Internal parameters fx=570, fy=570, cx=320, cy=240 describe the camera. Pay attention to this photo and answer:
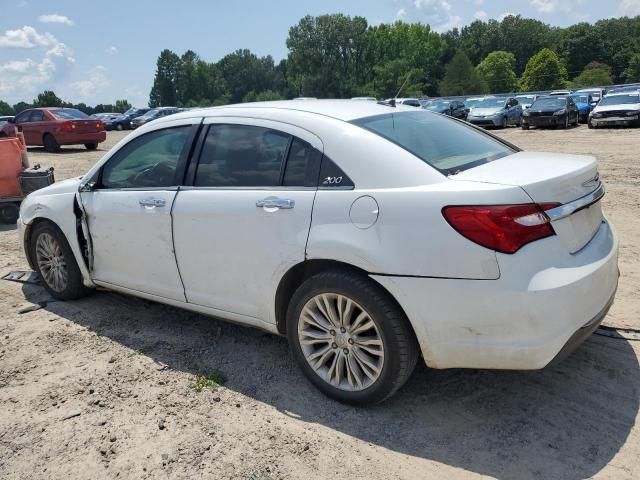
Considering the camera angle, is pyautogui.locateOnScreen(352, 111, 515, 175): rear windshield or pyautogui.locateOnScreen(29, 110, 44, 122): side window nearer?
pyautogui.locateOnScreen(352, 111, 515, 175): rear windshield

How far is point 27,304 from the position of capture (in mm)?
5168

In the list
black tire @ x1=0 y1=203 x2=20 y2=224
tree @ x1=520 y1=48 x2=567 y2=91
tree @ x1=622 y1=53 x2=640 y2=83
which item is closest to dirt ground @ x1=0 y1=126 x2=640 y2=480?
black tire @ x1=0 y1=203 x2=20 y2=224

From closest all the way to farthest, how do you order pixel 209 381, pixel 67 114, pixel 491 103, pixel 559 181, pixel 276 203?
1. pixel 559 181
2. pixel 276 203
3. pixel 209 381
4. pixel 67 114
5. pixel 491 103

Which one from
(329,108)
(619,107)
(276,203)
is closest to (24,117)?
(329,108)

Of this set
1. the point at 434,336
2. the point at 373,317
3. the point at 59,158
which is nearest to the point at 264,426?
the point at 373,317

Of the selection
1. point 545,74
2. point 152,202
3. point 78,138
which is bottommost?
point 78,138

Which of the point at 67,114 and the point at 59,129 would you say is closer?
the point at 59,129

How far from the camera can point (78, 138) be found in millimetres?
20875

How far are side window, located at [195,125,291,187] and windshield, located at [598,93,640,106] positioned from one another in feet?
73.9

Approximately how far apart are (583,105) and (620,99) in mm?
5022

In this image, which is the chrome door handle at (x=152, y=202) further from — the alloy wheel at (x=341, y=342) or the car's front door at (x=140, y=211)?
the alloy wheel at (x=341, y=342)

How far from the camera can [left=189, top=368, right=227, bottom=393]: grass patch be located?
358 centimetres

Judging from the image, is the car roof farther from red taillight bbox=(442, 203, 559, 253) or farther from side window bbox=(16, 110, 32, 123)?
side window bbox=(16, 110, 32, 123)

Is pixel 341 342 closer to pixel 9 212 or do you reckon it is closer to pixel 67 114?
pixel 9 212
